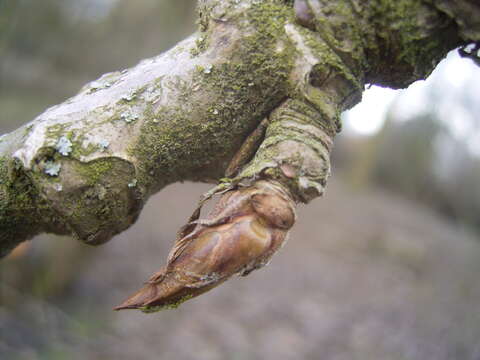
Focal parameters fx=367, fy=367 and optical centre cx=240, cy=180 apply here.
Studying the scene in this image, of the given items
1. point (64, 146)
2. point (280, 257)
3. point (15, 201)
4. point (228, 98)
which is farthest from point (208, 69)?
point (280, 257)

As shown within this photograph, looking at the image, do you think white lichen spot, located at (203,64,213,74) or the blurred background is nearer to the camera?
white lichen spot, located at (203,64,213,74)

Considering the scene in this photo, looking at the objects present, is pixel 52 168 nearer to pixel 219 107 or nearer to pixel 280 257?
pixel 219 107

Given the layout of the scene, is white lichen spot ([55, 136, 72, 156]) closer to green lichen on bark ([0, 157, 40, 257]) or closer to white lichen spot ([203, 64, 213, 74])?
green lichen on bark ([0, 157, 40, 257])

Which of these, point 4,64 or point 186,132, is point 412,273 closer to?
point 186,132

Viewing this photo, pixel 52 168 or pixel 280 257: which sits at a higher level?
pixel 280 257

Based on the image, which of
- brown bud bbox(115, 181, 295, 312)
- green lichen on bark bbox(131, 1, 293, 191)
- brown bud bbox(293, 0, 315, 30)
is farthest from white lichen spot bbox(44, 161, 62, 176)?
brown bud bbox(293, 0, 315, 30)

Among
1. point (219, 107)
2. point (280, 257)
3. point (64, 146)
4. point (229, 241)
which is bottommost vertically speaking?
point (229, 241)

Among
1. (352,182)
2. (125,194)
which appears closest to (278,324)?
(125,194)
